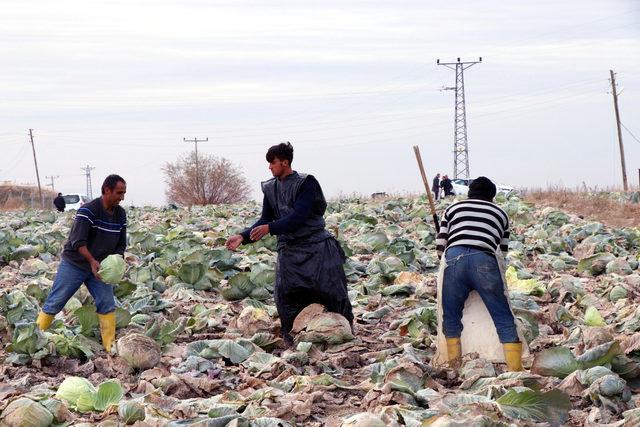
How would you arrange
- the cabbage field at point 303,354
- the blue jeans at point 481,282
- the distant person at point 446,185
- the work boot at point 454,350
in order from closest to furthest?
the cabbage field at point 303,354 < the blue jeans at point 481,282 < the work boot at point 454,350 < the distant person at point 446,185

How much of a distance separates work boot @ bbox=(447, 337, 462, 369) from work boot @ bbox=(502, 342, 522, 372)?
0.33 meters

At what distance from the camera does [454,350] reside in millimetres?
6254

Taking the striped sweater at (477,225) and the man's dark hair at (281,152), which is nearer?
the striped sweater at (477,225)

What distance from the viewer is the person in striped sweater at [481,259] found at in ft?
19.7

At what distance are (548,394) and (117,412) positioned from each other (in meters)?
2.17

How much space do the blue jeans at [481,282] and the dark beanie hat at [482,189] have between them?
1.14ft

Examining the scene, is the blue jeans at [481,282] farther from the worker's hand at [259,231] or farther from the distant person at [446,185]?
the distant person at [446,185]

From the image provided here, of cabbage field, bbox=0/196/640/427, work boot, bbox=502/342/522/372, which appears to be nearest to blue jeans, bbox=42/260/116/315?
cabbage field, bbox=0/196/640/427

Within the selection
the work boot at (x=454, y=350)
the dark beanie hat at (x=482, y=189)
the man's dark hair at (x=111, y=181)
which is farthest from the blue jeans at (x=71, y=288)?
the dark beanie hat at (x=482, y=189)

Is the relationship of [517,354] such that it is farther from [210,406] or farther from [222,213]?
[222,213]

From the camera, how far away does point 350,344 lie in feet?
23.1

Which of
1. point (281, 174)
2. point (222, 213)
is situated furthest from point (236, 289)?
point (222, 213)

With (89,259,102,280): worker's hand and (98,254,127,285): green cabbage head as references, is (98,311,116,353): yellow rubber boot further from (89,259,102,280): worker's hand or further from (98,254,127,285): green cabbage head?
(89,259,102,280): worker's hand

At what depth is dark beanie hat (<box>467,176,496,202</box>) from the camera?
6.10 meters
